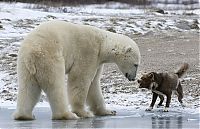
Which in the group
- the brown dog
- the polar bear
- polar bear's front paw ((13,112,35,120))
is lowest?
polar bear's front paw ((13,112,35,120))

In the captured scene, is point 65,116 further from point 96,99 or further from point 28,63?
point 96,99

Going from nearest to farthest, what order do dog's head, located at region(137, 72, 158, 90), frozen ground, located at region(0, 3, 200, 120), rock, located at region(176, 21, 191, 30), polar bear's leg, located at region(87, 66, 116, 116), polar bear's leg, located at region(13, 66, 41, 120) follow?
polar bear's leg, located at region(13, 66, 41, 120)
polar bear's leg, located at region(87, 66, 116, 116)
dog's head, located at region(137, 72, 158, 90)
frozen ground, located at region(0, 3, 200, 120)
rock, located at region(176, 21, 191, 30)

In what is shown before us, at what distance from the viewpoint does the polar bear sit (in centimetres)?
805

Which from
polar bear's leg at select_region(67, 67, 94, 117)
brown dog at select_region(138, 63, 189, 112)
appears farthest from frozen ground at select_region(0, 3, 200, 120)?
polar bear's leg at select_region(67, 67, 94, 117)

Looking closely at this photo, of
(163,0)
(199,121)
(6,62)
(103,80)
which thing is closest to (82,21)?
(6,62)

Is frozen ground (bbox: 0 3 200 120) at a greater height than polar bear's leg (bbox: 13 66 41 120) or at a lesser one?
lesser

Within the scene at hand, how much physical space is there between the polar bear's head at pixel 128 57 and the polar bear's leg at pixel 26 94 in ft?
4.74

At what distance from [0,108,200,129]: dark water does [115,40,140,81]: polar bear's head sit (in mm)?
639

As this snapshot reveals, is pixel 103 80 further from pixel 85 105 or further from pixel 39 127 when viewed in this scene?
pixel 39 127

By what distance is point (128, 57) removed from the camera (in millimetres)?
9039

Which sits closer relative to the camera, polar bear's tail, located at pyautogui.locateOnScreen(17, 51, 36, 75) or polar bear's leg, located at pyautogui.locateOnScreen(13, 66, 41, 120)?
polar bear's tail, located at pyautogui.locateOnScreen(17, 51, 36, 75)

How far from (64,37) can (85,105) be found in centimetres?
146

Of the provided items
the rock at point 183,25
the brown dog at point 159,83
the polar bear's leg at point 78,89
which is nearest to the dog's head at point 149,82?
the brown dog at point 159,83

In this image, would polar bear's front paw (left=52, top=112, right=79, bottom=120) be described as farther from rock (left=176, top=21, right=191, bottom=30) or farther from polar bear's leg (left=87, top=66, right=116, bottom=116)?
rock (left=176, top=21, right=191, bottom=30)
